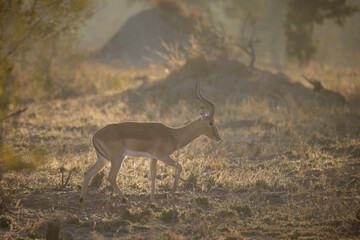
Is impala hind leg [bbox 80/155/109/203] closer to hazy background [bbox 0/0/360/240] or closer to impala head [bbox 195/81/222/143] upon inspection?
hazy background [bbox 0/0/360/240]

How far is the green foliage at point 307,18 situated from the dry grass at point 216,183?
1630 centimetres

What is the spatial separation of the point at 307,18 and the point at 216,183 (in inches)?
1020

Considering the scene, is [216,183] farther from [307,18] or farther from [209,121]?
[307,18]

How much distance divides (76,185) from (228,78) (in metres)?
12.2

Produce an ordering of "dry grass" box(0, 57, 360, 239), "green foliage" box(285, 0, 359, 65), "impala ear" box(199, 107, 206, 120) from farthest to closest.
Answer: "green foliage" box(285, 0, 359, 65) → "impala ear" box(199, 107, 206, 120) → "dry grass" box(0, 57, 360, 239)

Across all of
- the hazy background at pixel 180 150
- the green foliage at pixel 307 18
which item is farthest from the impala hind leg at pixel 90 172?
the green foliage at pixel 307 18

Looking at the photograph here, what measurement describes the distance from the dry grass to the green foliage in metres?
16.3

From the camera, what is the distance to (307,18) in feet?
102

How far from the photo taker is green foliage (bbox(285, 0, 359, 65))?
95.7ft

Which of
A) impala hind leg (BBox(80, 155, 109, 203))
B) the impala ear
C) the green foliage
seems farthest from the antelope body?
the green foliage

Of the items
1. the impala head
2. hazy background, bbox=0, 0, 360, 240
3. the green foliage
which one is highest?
the impala head

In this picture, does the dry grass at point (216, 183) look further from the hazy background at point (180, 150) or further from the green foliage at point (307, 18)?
the green foliage at point (307, 18)

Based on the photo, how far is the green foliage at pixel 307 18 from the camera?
29.2m

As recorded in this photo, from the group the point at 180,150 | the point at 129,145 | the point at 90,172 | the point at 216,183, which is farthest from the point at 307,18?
the point at 90,172
